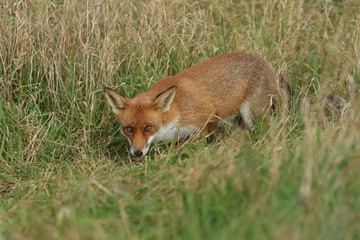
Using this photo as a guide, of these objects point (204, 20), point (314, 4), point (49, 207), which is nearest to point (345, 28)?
point (314, 4)

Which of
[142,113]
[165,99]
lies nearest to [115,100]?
[142,113]

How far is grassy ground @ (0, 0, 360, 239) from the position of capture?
2.68m

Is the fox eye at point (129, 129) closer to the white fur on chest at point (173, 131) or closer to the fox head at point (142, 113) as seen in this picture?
the fox head at point (142, 113)

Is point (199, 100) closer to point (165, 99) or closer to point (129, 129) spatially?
point (165, 99)

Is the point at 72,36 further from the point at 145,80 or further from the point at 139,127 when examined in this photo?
the point at 139,127

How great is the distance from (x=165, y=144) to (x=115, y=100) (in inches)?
33.3

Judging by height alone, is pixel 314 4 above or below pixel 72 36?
below

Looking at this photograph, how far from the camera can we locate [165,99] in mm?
4738

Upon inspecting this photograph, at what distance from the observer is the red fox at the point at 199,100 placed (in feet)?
15.4

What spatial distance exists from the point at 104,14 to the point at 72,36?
1.52 ft

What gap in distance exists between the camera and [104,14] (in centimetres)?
551

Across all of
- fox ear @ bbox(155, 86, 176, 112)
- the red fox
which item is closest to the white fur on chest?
the red fox

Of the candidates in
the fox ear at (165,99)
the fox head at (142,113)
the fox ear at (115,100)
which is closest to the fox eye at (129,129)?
the fox head at (142,113)

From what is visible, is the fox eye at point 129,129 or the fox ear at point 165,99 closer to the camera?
the fox ear at point 165,99
